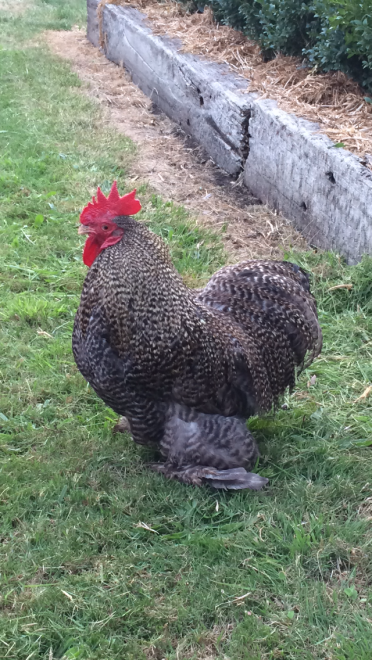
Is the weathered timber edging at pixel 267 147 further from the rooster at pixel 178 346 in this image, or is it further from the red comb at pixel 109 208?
the red comb at pixel 109 208

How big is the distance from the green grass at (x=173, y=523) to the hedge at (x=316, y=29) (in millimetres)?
2023

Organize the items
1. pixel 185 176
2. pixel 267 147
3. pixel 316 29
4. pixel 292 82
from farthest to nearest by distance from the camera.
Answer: pixel 185 176
pixel 292 82
pixel 316 29
pixel 267 147

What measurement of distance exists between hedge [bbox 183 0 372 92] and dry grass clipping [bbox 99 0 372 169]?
0.46ft

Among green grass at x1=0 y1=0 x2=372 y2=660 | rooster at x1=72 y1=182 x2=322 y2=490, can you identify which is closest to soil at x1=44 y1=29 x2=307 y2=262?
green grass at x1=0 y1=0 x2=372 y2=660

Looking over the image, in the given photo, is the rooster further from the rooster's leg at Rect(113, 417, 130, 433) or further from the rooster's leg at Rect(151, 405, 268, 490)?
the rooster's leg at Rect(113, 417, 130, 433)

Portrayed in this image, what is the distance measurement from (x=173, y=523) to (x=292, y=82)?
199 inches

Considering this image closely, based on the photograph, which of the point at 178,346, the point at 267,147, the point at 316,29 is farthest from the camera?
the point at 316,29

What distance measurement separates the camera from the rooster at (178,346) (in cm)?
318

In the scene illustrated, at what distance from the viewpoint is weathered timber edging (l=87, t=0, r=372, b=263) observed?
16.4 ft

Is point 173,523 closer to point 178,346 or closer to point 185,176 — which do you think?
point 178,346

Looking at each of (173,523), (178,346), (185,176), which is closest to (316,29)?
(185,176)

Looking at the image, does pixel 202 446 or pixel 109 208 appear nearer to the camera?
pixel 109 208

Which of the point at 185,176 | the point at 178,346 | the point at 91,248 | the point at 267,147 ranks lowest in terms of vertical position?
the point at 185,176

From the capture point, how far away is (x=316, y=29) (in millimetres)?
6363
